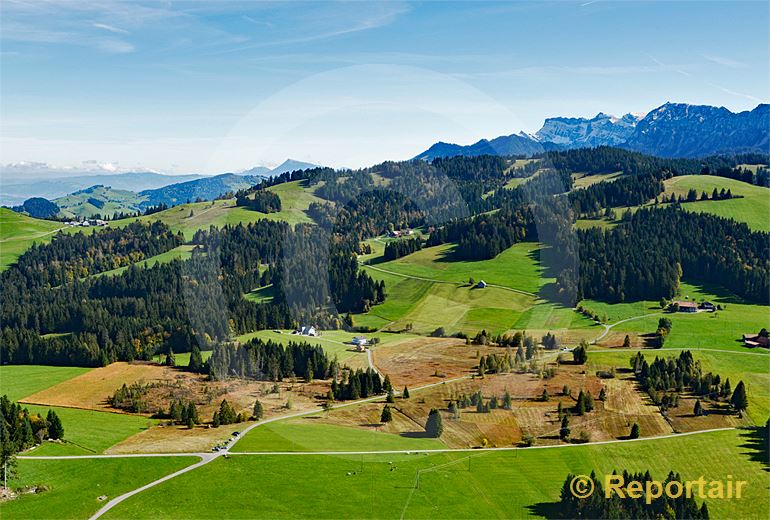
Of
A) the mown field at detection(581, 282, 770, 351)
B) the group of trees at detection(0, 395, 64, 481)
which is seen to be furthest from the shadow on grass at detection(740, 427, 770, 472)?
the group of trees at detection(0, 395, 64, 481)

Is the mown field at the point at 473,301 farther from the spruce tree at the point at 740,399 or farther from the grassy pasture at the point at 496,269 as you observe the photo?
the spruce tree at the point at 740,399

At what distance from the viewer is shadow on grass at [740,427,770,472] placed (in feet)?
242

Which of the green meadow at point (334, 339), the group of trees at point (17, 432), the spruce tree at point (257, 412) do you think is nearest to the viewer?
the group of trees at point (17, 432)

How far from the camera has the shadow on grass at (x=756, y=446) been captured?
73625 millimetres

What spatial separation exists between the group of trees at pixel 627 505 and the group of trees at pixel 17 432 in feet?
194

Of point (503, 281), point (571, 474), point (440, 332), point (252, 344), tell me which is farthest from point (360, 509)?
point (503, 281)

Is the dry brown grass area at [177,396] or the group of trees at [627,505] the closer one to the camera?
the group of trees at [627,505]

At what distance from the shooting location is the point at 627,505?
60.6m

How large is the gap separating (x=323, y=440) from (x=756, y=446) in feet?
176

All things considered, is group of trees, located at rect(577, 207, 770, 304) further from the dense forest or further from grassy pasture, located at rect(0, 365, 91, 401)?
grassy pasture, located at rect(0, 365, 91, 401)

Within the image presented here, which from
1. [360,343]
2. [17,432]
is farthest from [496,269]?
[17,432]

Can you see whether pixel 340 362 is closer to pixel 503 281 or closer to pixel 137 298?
pixel 503 281

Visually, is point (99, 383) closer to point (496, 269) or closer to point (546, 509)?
point (546, 509)

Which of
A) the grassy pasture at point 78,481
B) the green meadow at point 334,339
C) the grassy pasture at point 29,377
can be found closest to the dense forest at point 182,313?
the green meadow at point 334,339
